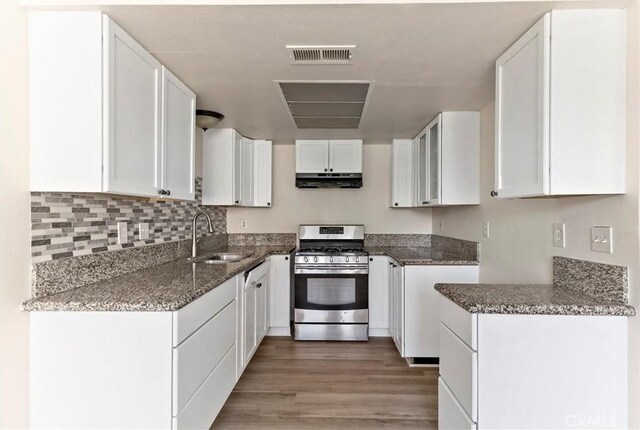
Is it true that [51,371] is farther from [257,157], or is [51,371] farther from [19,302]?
[257,157]

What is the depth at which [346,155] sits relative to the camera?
12.4ft

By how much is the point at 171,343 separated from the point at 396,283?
213 centimetres

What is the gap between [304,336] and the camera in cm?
344

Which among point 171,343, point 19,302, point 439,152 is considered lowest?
point 171,343

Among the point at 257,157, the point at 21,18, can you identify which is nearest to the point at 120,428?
the point at 21,18

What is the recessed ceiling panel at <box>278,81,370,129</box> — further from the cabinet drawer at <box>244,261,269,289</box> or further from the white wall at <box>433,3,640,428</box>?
the cabinet drawer at <box>244,261,269,289</box>

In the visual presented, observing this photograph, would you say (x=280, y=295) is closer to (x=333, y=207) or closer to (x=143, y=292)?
(x=333, y=207)

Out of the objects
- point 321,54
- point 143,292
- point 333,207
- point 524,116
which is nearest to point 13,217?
point 143,292

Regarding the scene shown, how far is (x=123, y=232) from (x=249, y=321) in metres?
1.12

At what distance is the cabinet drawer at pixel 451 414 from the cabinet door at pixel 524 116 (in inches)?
38.9

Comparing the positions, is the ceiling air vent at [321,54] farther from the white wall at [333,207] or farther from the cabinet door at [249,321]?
the white wall at [333,207]

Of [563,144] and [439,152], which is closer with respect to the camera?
[563,144]

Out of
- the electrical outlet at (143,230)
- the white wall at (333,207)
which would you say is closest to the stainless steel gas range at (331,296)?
the white wall at (333,207)

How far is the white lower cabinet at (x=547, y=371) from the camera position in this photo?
1348 millimetres
